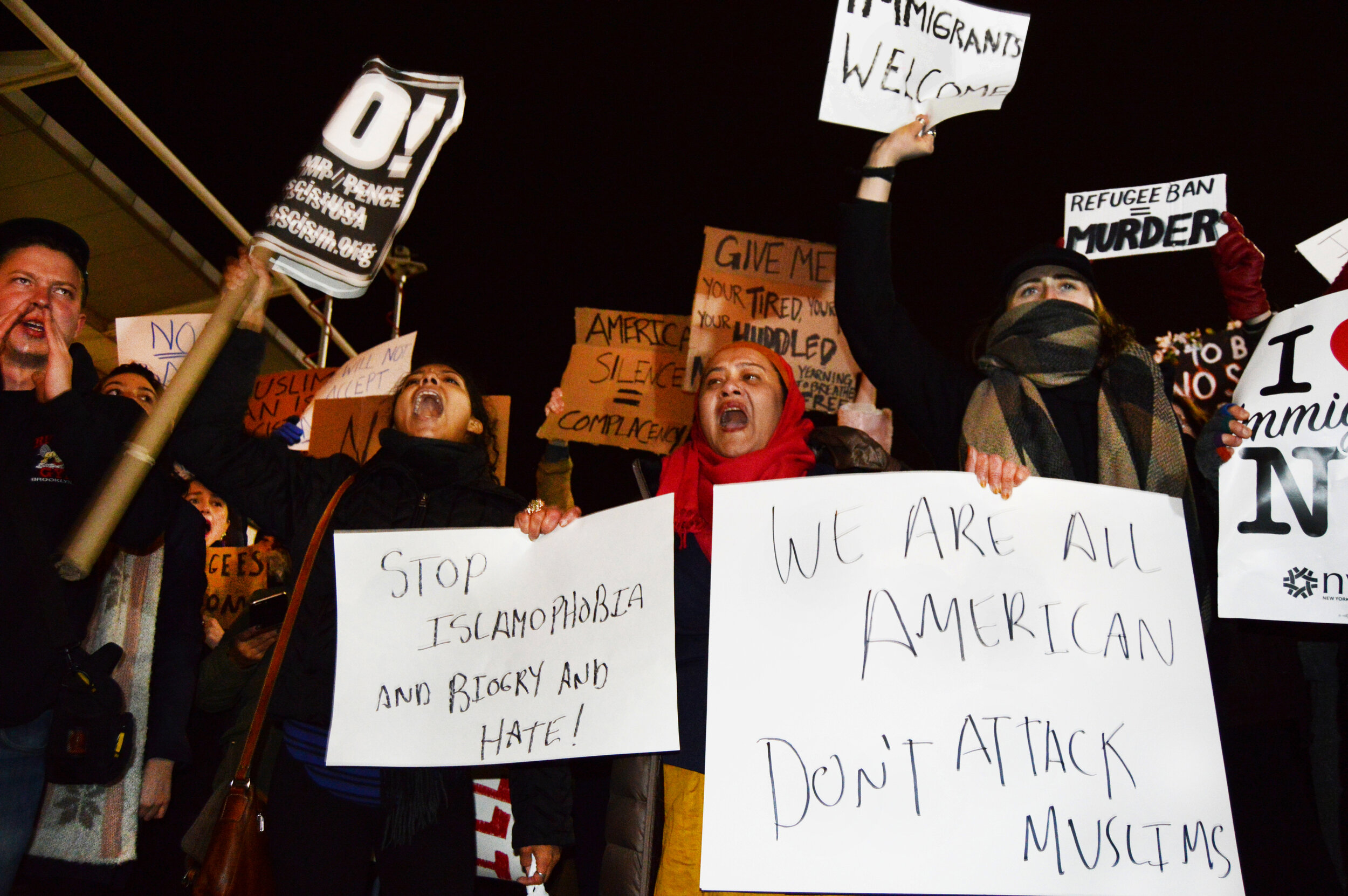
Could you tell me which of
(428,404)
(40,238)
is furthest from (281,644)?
(40,238)

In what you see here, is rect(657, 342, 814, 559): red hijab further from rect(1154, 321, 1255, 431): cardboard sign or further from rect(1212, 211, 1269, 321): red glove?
rect(1154, 321, 1255, 431): cardboard sign

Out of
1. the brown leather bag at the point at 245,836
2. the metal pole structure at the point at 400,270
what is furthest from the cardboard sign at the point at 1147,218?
the metal pole structure at the point at 400,270

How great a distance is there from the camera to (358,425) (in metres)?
3.38

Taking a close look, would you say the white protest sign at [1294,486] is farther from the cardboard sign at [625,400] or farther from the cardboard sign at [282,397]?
the cardboard sign at [282,397]

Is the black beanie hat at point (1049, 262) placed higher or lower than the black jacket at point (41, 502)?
higher

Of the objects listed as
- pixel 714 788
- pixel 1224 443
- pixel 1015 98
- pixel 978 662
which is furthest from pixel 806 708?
pixel 1015 98

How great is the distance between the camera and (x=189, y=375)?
1.83 meters

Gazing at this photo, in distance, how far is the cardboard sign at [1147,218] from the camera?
3.39 metres

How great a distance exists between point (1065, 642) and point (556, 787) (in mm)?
1172

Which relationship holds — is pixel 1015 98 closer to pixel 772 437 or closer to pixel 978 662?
pixel 772 437

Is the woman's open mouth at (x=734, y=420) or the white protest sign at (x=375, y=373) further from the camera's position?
the white protest sign at (x=375, y=373)

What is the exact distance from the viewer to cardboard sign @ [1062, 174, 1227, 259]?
3387 millimetres

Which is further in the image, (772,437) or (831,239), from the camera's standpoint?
(831,239)

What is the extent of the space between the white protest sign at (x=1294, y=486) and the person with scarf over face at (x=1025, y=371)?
0.35 feet
